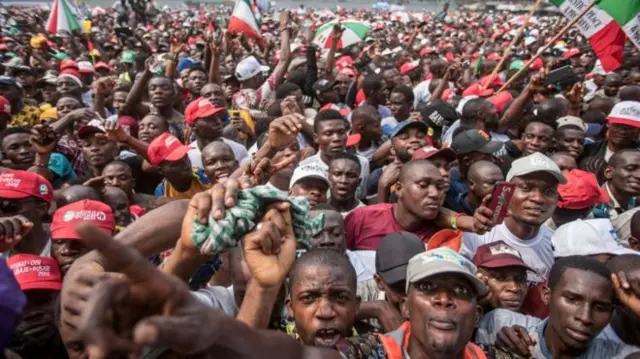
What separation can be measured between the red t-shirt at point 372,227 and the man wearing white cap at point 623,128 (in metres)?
2.42

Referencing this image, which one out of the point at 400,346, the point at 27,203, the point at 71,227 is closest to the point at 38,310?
the point at 71,227

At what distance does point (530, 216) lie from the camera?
3.33 m

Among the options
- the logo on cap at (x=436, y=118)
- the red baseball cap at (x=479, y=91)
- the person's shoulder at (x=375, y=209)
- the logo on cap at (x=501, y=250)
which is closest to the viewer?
the logo on cap at (x=501, y=250)

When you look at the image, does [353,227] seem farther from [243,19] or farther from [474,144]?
[243,19]

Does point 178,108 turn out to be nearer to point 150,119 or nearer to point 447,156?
point 150,119

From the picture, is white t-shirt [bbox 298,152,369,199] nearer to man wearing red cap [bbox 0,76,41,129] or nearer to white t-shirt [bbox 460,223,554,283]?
white t-shirt [bbox 460,223,554,283]

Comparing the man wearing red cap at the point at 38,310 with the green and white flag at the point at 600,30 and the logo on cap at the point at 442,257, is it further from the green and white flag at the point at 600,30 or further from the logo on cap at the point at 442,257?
the green and white flag at the point at 600,30

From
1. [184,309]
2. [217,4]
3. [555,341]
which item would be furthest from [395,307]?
[217,4]

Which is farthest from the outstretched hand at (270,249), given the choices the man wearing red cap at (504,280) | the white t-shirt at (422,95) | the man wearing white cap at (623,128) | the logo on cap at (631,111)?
the white t-shirt at (422,95)

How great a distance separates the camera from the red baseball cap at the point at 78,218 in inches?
115

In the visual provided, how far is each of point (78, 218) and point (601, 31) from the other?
6.27m

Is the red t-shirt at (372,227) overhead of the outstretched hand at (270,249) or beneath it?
beneath

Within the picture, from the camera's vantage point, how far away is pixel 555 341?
7.97 ft

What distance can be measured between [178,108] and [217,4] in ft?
114
